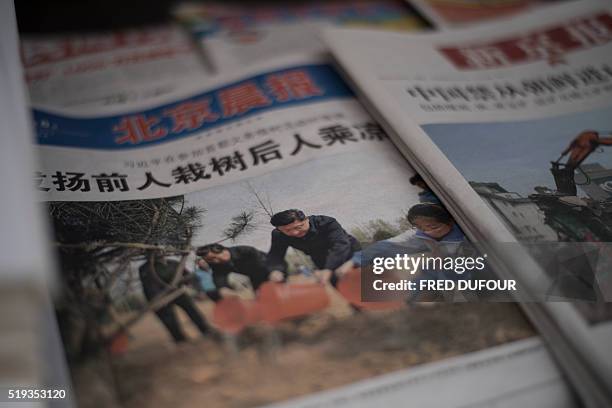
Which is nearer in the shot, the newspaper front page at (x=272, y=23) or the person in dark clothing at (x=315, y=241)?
the person in dark clothing at (x=315, y=241)

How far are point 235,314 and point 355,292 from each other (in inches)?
3.6

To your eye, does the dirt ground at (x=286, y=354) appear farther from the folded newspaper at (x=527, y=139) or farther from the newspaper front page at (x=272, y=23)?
the newspaper front page at (x=272, y=23)

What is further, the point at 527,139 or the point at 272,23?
the point at 272,23

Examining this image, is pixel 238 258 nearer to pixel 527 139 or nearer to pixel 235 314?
pixel 235 314

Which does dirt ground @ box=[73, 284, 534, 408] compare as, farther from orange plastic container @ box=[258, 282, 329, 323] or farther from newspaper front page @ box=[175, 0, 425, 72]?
newspaper front page @ box=[175, 0, 425, 72]

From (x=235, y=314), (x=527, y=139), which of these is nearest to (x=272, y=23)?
(x=527, y=139)

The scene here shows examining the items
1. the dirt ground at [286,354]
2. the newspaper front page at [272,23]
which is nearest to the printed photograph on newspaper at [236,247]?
the dirt ground at [286,354]

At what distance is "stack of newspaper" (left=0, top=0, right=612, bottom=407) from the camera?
0.38 m

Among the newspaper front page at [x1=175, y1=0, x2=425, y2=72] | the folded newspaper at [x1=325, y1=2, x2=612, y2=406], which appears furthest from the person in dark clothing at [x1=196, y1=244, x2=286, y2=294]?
the newspaper front page at [x1=175, y1=0, x2=425, y2=72]

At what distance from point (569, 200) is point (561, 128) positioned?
0.11 m

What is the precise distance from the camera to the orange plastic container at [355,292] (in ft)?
1.33

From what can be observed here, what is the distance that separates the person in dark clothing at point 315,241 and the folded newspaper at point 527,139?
100mm

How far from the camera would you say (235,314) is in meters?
0.40

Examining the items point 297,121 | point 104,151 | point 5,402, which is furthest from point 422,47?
point 5,402
